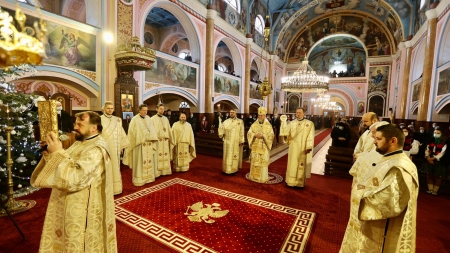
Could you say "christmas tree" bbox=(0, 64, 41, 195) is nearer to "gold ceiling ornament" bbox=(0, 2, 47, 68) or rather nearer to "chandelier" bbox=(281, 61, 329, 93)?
"gold ceiling ornament" bbox=(0, 2, 47, 68)


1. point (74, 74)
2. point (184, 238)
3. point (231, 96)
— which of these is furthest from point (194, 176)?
point (231, 96)

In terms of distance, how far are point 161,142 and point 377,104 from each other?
963 inches

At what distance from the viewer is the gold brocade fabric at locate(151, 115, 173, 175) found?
20.0 feet

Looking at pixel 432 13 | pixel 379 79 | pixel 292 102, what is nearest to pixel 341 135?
pixel 432 13

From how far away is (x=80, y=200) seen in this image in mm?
2113

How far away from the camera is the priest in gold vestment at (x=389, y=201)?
6.07 feet

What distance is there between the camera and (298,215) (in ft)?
13.6

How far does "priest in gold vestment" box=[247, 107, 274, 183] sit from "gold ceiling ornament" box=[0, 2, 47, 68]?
4.94 m

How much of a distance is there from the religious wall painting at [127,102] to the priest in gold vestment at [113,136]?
4.23 metres

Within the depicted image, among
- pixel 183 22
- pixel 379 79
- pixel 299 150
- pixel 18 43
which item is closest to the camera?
pixel 18 43

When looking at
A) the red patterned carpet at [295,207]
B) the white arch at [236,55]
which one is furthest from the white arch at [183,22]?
the red patterned carpet at [295,207]

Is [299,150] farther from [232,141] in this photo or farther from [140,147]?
[140,147]

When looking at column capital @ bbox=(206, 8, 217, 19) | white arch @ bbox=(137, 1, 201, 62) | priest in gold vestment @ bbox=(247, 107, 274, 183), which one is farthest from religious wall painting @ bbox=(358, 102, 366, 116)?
priest in gold vestment @ bbox=(247, 107, 274, 183)

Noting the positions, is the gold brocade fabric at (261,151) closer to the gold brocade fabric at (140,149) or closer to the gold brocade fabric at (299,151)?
the gold brocade fabric at (299,151)
